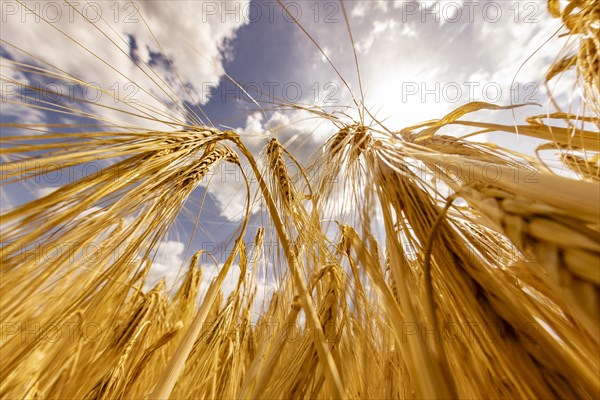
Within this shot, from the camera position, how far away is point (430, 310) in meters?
0.41

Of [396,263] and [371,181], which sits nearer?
[396,263]

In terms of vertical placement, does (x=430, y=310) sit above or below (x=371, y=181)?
below

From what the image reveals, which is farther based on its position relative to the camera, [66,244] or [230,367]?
[230,367]

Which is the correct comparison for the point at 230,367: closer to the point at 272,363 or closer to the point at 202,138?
the point at 272,363

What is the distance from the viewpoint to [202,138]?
901 mm

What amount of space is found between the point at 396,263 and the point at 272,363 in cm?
45

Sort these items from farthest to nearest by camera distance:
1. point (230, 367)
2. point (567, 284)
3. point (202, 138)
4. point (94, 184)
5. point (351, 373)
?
point (230, 367) → point (202, 138) → point (351, 373) → point (94, 184) → point (567, 284)

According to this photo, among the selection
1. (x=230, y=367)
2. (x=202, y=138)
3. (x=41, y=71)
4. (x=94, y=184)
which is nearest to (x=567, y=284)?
(x=94, y=184)

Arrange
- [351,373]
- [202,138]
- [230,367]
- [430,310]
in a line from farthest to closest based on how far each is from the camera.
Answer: [230,367] → [202,138] → [351,373] → [430,310]

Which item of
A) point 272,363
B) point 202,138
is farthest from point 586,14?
point 272,363

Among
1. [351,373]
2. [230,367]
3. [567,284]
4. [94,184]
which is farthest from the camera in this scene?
[230,367]

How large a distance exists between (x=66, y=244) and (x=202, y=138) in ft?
1.61

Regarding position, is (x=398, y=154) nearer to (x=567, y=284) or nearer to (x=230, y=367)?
(x=567, y=284)

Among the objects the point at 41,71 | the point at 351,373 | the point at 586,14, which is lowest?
the point at 351,373
